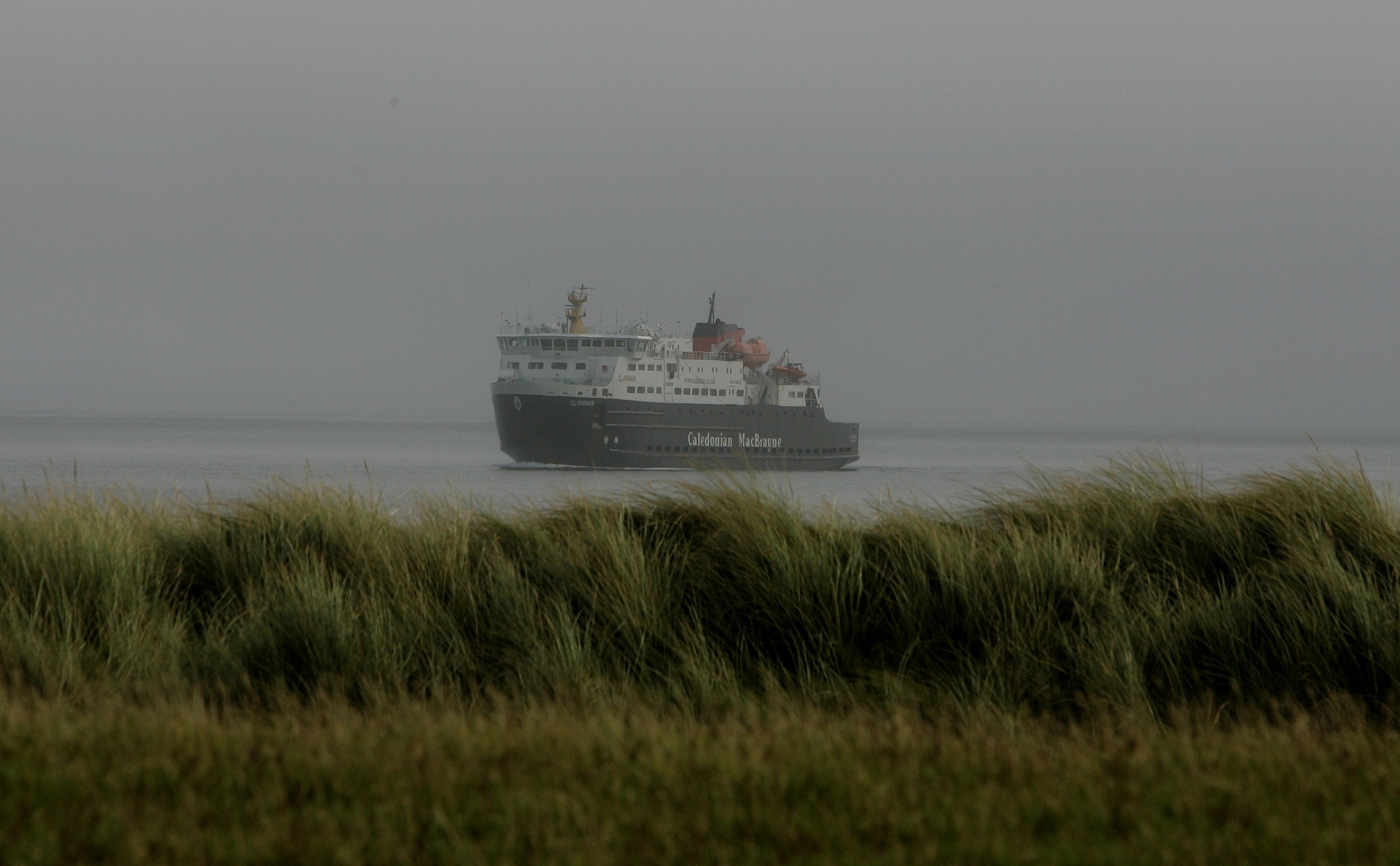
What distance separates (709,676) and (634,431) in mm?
42604

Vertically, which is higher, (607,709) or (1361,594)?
(1361,594)

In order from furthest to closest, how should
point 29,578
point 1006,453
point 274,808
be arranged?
point 1006,453, point 29,578, point 274,808

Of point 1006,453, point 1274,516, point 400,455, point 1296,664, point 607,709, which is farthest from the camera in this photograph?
point 1006,453

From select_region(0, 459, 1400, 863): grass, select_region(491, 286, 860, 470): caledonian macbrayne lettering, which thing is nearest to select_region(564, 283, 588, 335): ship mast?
select_region(491, 286, 860, 470): caledonian macbrayne lettering

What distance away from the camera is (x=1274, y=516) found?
256 inches

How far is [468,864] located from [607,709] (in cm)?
177

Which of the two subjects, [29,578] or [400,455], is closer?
[29,578]

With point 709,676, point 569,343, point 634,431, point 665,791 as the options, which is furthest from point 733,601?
point 569,343

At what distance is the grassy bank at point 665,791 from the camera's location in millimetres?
3012

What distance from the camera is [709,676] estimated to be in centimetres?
529

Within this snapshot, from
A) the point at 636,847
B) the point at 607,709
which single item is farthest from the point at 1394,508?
the point at 636,847

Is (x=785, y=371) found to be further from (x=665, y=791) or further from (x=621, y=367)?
(x=665, y=791)

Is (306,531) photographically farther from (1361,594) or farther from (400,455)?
(400,455)

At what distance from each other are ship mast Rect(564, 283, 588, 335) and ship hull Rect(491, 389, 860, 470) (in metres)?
4.27
